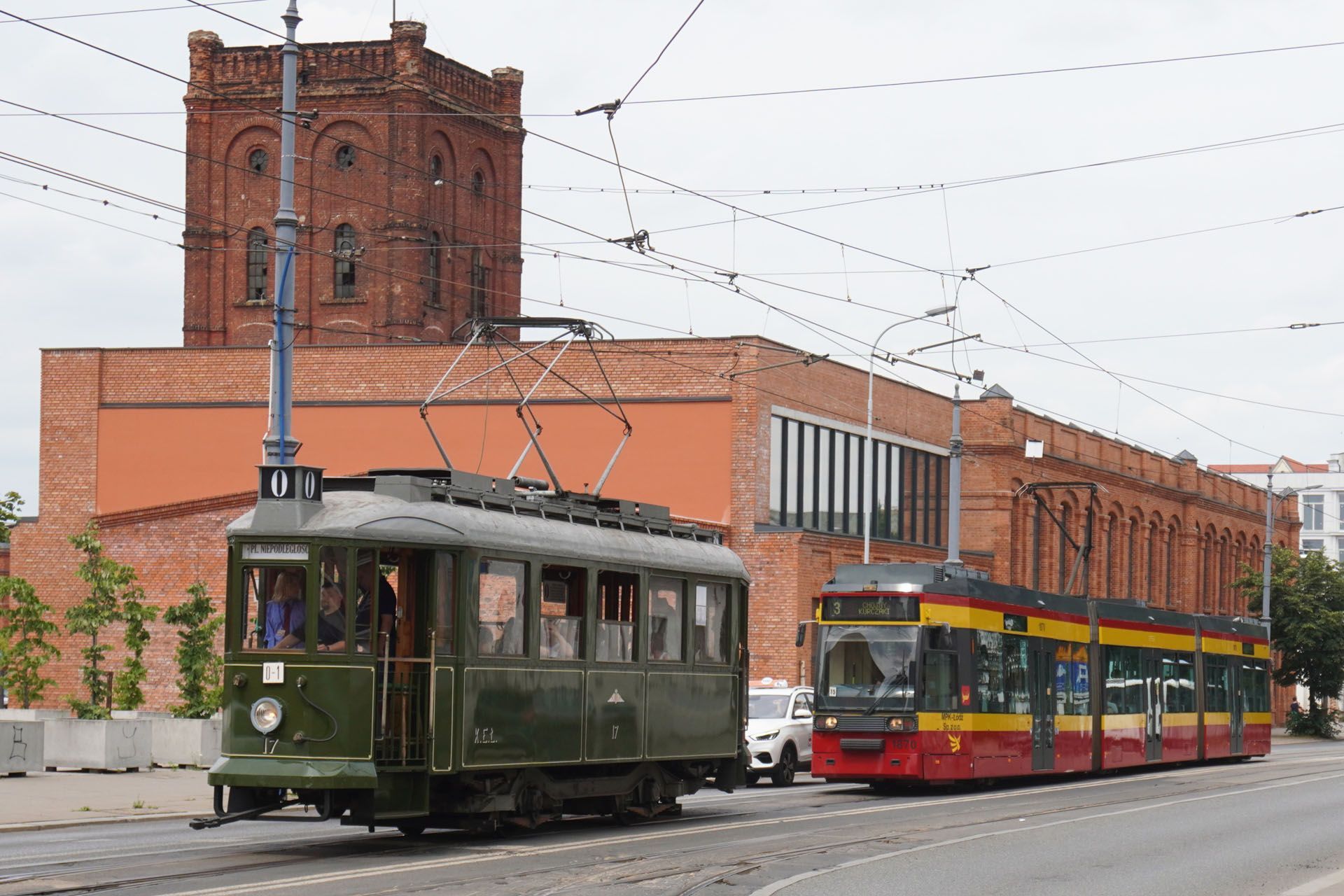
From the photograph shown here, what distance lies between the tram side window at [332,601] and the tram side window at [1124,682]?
18270 mm

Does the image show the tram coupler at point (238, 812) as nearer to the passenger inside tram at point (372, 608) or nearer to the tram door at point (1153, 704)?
the passenger inside tram at point (372, 608)

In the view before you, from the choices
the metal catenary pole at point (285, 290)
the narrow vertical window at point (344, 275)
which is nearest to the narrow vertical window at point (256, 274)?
the narrow vertical window at point (344, 275)

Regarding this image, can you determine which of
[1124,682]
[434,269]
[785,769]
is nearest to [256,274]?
[434,269]

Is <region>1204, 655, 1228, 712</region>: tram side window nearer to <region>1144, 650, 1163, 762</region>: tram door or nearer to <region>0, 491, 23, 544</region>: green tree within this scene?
<region>1144, 650, 1163, 762</region>: tram door

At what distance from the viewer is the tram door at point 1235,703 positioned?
1442 inches

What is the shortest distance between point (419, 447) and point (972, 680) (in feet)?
74.6

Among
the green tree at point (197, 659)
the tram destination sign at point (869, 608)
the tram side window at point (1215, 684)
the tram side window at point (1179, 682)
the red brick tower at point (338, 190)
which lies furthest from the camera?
the red brick tower at point (338, 190)

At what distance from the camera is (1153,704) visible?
3212 centimetres

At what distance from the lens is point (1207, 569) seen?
2990 inches

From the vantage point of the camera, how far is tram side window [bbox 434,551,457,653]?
15.0 m

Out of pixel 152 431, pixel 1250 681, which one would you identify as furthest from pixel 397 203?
pixel 1250 681

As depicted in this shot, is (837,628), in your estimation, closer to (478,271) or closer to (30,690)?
(30,690)

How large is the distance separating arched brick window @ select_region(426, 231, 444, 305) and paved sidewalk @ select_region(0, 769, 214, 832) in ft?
125

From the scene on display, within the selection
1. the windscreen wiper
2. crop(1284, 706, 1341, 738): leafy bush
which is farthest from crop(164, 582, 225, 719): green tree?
crop(1284, 706, 1341, 738): leafy bush
